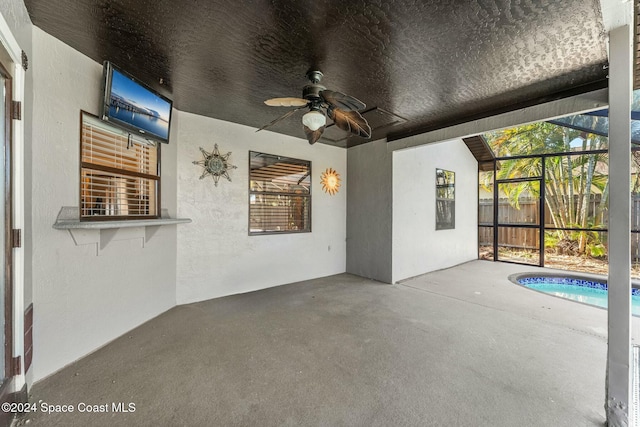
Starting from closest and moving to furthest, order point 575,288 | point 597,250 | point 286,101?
point 286,101 < point 575,288 < point 597,250

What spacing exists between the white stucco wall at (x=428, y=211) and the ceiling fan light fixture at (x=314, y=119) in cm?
282

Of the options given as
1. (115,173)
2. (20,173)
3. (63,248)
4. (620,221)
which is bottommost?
(63,248)

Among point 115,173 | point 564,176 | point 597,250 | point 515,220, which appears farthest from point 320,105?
point 597,250

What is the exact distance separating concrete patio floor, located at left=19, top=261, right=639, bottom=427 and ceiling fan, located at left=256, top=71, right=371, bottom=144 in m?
2.25

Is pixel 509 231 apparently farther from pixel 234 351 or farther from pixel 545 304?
pixel 234 351

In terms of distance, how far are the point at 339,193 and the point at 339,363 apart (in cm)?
384

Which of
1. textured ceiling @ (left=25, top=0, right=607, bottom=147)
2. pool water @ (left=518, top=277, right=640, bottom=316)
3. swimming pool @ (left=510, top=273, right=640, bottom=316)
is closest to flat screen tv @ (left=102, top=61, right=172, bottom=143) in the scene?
textured ceiling @ (left=25, top=0, right=607, bottom=147)

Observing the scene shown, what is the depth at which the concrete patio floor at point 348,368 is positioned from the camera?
174 cm

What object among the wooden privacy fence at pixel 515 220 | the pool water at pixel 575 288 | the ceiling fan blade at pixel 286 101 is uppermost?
the ceiling fan blade at pixel 286 101

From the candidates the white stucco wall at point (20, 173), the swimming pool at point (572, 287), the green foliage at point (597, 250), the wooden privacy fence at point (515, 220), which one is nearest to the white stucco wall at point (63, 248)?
the white stucco wall at point (20, 173)

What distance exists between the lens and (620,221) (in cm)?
174

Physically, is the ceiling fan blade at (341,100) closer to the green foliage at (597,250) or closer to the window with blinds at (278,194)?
the window with blinds at (278,194)

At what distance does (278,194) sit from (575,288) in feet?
21.0

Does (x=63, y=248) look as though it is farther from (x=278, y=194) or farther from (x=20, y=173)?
(x=278, y=194)
